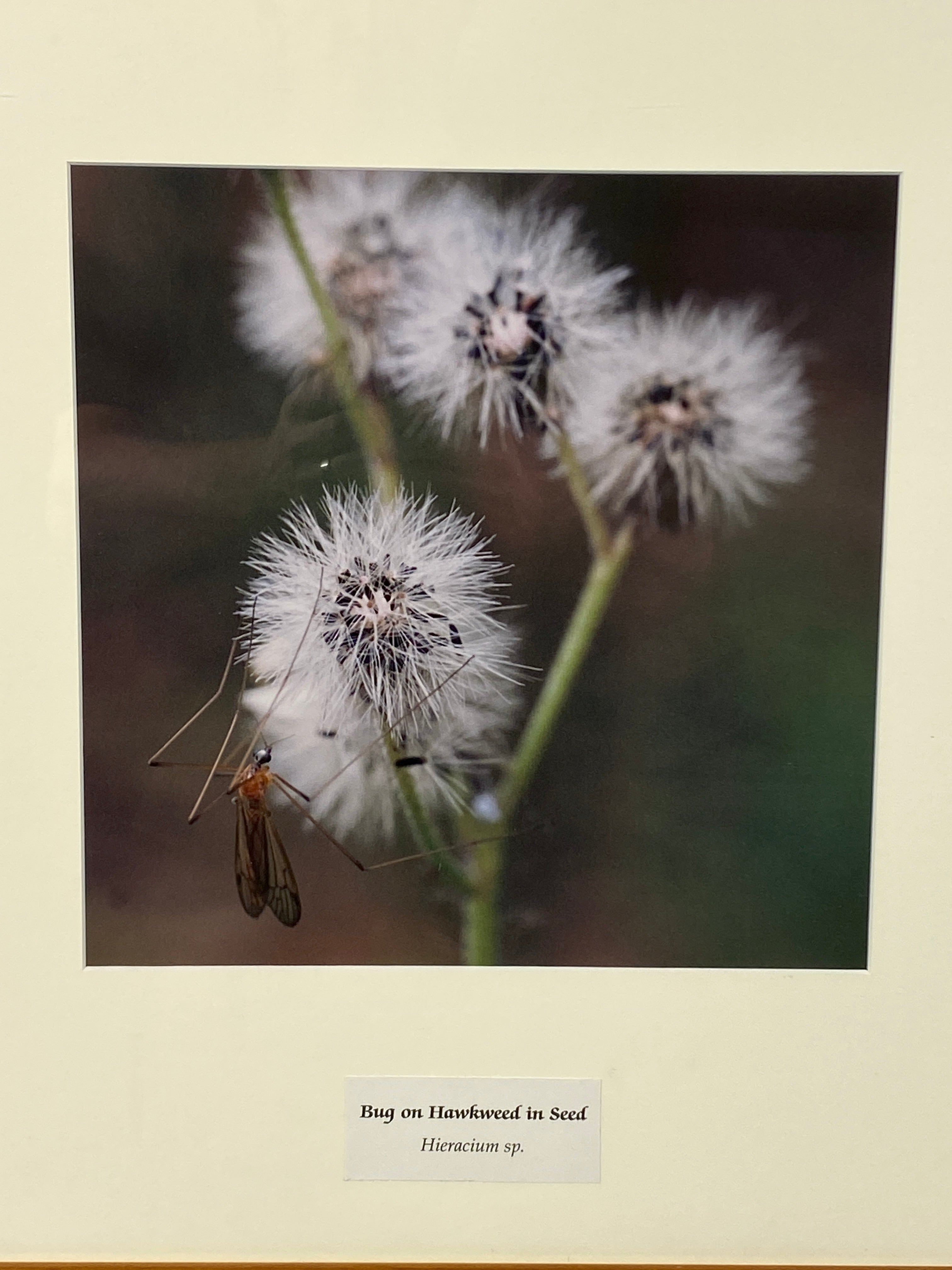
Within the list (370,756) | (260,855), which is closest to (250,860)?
(260,855)

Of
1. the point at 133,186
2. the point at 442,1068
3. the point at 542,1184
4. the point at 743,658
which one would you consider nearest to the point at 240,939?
the point at 442,1068

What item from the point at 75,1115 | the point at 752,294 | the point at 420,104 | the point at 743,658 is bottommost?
the point at 75,1115

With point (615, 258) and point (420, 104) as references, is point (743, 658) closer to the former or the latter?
point (615, 258)

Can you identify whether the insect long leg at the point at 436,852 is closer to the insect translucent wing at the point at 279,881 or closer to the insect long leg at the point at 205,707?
the insect translucent wing at the point at 279,881

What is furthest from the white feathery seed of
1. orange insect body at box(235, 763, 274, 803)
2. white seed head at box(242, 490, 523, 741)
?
orange insect body at box(235, 763, 274, 803)

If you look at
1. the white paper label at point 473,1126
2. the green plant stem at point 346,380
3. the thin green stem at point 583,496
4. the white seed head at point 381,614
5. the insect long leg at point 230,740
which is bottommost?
the white paper label at point 473,1126

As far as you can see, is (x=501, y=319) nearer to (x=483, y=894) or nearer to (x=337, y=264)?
(x=337, y=264)

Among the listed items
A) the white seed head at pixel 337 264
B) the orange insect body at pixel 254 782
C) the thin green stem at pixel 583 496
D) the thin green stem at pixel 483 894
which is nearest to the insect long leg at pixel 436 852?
the thin green stem at pixel 483 894

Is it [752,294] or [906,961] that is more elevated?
[752,294]
